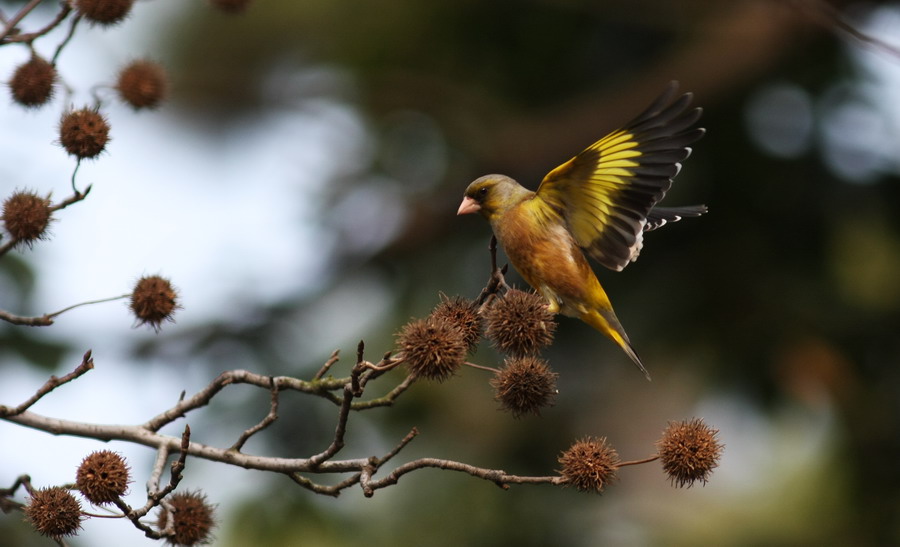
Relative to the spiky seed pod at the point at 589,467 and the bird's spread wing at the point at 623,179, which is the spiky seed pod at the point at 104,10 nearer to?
the bird's spread wing at the point at 623,179

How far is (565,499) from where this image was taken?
12336 millimetres

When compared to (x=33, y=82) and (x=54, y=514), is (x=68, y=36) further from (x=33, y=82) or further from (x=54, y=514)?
(x=54, y=514)

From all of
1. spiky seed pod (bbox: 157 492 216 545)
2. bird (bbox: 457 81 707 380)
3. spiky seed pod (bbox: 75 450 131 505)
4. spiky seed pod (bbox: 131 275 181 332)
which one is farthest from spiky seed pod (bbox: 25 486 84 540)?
Result: bird (bbox: 457 81 707 380)

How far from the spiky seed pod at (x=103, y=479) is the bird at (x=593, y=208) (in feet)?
8.22

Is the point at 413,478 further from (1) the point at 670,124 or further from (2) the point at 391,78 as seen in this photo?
(1) the point at 670,124

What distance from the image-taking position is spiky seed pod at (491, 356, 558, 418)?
4059mm

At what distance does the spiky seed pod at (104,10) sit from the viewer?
14.8ft

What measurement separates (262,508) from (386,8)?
764 centimetres

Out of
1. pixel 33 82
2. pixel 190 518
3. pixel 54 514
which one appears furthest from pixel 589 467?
pixel 33 82

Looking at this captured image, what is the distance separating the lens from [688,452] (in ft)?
12.5

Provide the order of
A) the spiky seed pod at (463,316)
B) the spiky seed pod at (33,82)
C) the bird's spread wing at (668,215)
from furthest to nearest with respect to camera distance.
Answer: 1. the bird's spread wing at (668,215)
2. the spiky seed pod at (33,82)
3. the spiky seed pod at (463,316)

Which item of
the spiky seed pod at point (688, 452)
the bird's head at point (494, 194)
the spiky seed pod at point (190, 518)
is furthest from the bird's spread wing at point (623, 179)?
the spiky seed pod at point (190, 518)

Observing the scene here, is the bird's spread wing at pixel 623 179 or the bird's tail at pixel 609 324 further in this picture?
the bird's tail at pixel 609 324

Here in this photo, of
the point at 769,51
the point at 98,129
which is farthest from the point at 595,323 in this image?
the point at 769,51
